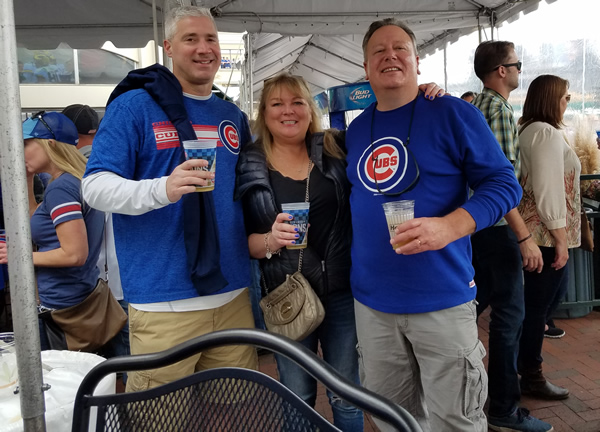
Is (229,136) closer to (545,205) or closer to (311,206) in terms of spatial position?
(311,206)

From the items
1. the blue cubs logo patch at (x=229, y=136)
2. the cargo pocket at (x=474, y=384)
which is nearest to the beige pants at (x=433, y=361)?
the cargo pocket at (x=474, y=384)

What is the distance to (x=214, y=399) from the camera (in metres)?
1.03

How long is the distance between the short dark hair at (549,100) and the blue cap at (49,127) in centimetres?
263

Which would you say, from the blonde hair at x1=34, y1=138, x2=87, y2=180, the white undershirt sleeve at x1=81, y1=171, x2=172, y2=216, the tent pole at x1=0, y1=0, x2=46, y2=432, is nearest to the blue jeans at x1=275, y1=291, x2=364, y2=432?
the white undershirt sleeve at x1=81, y1=171, x2=172, y2=216

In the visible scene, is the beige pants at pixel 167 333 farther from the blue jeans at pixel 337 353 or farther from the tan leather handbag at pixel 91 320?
the tan leather handbag at pixel 91 320

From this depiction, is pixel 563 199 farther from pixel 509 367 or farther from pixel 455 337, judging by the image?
pixel 455 337

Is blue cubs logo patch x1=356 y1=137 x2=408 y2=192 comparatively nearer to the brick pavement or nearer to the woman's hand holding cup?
the woman's hand holding cup

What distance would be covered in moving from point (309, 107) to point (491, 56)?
4.04 ft

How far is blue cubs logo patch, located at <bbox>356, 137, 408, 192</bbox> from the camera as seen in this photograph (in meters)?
1.84

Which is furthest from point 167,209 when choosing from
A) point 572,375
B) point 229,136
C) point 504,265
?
point 572,375

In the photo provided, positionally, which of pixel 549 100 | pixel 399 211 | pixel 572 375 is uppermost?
pixel 549 100

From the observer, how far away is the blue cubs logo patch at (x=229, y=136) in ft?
6.37

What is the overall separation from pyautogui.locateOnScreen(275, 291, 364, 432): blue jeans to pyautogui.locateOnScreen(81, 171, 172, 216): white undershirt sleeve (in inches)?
36.1

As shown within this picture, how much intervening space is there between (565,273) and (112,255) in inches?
110
